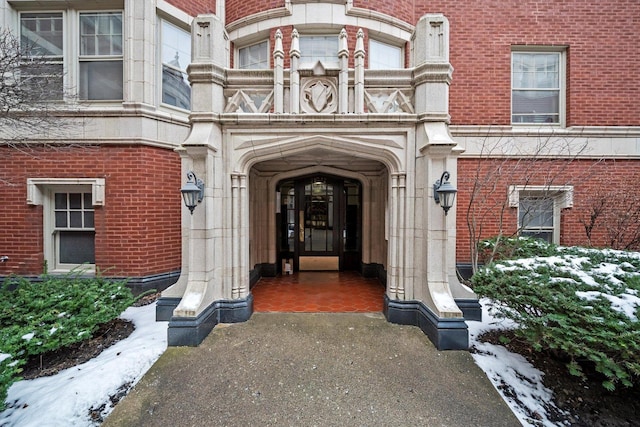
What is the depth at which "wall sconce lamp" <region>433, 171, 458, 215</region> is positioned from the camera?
13.3ft

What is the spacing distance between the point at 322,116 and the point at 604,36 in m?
8.14

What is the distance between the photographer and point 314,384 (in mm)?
3230

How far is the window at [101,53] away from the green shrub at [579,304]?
27.7ft

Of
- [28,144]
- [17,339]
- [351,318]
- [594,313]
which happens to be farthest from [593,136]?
[28,144]

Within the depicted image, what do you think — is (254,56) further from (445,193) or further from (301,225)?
(445,193)

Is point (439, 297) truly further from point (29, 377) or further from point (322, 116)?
point (29, 377)

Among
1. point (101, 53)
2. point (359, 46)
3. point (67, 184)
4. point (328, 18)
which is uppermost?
point (328, 18)

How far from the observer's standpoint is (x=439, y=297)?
168 inches

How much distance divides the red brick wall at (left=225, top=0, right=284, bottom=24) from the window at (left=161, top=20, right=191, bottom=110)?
157 centimetres

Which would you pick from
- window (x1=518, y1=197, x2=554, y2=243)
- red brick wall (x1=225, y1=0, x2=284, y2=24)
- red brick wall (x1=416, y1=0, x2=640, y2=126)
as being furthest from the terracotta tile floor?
red brick wall (x1=225, y1=0, x2=284, y2=24)

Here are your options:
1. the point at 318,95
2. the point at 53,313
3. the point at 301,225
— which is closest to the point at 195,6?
the point at 318,95

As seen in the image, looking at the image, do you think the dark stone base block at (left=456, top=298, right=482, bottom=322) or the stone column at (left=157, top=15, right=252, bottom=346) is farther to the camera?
the dark stone base block at (left=456, top=298, right=482, bottom=322)

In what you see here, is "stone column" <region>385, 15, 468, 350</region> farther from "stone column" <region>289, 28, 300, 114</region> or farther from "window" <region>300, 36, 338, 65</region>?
"window" <region>300, 36, 338, 65</region>

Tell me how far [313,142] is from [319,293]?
344cm
